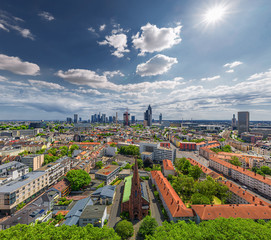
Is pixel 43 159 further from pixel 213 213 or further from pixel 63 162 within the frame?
pixel 213 213

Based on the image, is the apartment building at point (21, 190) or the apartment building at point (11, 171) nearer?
the apartment building at point (21, 190)

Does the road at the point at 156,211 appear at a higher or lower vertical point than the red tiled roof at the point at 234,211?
lower

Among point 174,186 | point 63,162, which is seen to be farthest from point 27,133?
Result: point 174,186

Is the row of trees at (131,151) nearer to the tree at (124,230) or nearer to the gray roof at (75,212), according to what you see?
the gray roof at (75,212)

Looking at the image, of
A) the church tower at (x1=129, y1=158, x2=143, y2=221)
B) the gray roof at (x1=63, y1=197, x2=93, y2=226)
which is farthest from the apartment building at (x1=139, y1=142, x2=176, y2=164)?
the gray roof at (x1=63, y1=197, x2=93, y2=226)

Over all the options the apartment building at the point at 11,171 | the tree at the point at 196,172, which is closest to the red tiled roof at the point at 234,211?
the tree at the point at 196,172

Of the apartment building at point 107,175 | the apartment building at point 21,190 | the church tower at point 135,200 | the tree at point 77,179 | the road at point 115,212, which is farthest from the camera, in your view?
the apartment building at point 107,175
